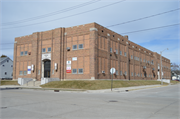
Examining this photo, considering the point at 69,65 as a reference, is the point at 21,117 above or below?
below

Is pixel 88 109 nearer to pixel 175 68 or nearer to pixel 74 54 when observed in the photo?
pixel 74 54

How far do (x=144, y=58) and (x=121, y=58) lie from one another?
21.6m

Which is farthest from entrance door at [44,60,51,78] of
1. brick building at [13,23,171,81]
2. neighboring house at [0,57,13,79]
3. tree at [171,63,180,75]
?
tree at [171,63,180,75]

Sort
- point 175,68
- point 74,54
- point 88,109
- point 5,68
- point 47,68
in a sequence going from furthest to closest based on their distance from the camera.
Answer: point 175,68, point 5,68, point 47,68, point 74,54, point 88,109

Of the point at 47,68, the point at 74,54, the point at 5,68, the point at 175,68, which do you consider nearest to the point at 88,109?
the point at 74,54

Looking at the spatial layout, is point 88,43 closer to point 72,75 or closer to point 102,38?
point 102,38

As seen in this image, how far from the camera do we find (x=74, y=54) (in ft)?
115

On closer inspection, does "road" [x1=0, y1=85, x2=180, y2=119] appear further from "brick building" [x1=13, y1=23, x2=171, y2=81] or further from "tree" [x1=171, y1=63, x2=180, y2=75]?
"tree" [x1=171, y1=63, x2=180, y2=75]

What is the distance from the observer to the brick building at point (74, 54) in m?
33.3

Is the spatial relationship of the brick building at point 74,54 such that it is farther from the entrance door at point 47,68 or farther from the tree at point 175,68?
the tree at point 175,68

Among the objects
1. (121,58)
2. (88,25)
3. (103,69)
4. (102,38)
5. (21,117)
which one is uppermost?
(88,25)

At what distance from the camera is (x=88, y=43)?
1326 inches

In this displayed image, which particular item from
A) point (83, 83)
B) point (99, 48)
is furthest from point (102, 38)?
point (83, 83)

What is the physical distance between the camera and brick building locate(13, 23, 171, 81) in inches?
1311
